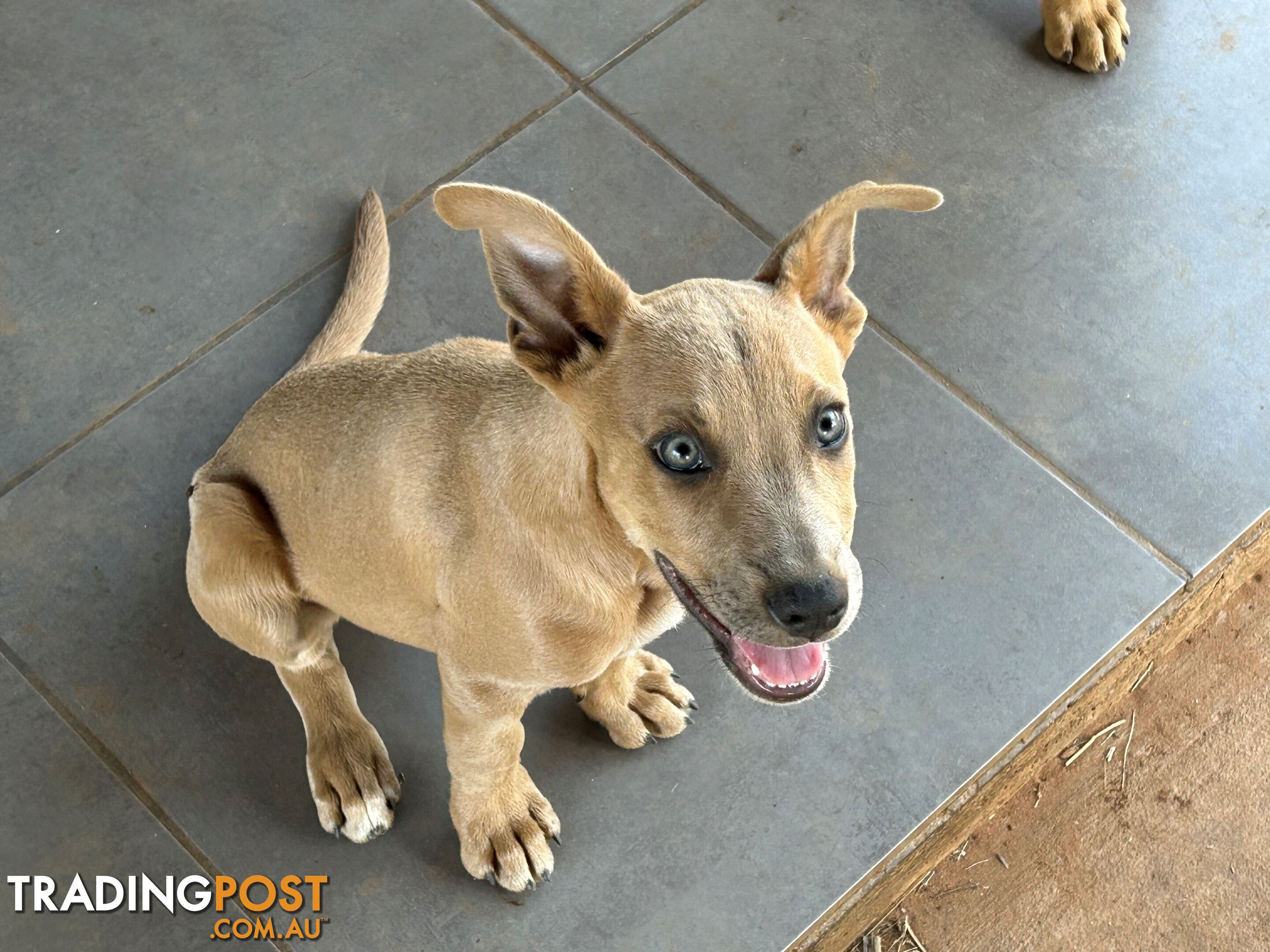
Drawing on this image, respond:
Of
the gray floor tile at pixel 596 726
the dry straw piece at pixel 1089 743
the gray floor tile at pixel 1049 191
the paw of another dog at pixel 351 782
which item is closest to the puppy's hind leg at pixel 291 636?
the paw of another dog at pixel 351 782

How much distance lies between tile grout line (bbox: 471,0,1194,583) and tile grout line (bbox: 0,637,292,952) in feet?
8.52

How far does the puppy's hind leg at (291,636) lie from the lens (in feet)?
9.72

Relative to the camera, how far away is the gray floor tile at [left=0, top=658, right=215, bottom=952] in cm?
320

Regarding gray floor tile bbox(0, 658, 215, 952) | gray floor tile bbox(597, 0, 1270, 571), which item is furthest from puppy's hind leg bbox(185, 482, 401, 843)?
gray floor tile bbox(597, 0, 1270, 571)

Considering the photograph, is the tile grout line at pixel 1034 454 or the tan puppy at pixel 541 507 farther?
the tile grout line at pixel 1034 454

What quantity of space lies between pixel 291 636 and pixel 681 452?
4.59 ft

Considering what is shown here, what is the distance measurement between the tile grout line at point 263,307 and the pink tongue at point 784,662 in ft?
6.75

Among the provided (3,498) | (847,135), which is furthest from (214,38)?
(847,135)

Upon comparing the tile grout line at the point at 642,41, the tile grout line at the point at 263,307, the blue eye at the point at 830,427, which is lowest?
the tile grout line at the point at 263,307

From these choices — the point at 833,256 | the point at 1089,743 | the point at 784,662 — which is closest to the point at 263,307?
the point at 833,256

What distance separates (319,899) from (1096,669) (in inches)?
91.8

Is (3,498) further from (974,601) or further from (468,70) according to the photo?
(974,601)

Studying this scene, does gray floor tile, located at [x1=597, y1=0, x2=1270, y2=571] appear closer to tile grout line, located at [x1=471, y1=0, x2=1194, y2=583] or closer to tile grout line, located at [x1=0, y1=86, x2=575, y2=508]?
tile grout line, located at [x1=471, y1=0, x2=1194, y2=583]

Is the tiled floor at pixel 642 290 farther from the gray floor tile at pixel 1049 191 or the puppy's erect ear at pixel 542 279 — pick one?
the puppy's erect ear at pixel 542 279
